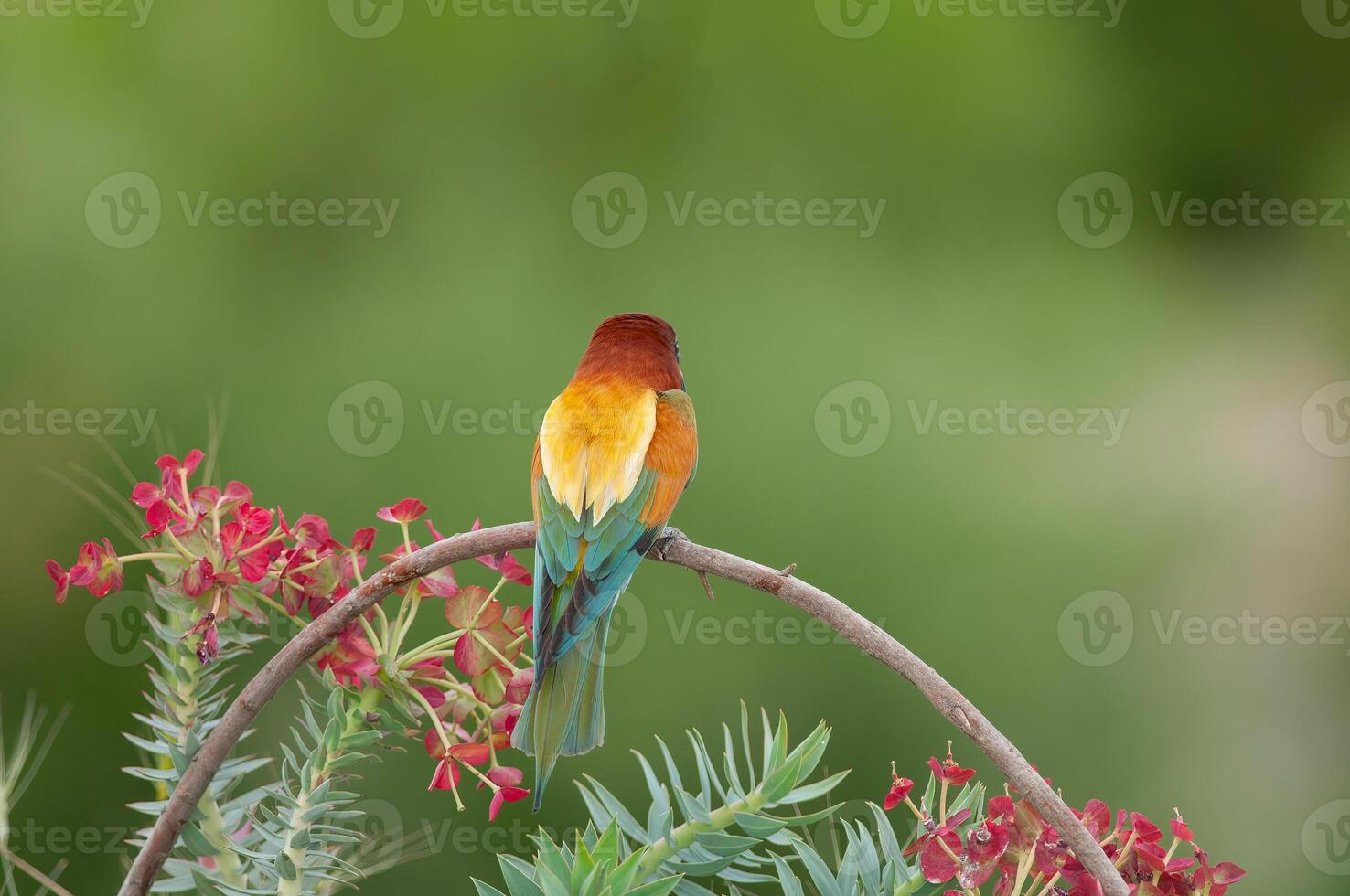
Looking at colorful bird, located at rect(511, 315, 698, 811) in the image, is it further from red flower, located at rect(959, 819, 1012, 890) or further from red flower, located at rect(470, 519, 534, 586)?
red flower, located at rect(959, 819, 1012, 890)

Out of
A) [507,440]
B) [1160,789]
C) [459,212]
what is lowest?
[1160,789]

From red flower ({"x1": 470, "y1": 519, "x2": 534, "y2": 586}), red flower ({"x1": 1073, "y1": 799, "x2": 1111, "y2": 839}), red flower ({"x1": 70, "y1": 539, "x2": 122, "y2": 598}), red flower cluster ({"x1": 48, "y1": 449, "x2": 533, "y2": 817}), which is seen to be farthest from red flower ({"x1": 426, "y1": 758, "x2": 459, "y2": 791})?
red flower ({"x1": 1073, "y1": 799, "x2": 1111, "y2": 839})

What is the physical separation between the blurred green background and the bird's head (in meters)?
0.60

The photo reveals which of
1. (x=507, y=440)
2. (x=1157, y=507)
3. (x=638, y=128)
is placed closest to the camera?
(x=507, y=440)

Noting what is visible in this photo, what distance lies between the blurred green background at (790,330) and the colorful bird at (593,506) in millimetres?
655

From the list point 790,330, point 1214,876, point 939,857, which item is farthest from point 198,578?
point 790,330

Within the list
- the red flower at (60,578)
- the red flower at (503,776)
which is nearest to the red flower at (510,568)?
the red flower at (503,776)

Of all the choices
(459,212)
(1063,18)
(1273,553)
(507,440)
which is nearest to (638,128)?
(459,212)

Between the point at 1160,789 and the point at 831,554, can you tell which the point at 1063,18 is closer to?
the point at 831,554

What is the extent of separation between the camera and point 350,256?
1.78 meters

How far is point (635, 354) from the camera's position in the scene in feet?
3.33

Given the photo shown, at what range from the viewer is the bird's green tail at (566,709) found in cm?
70

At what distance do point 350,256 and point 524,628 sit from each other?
46.6 inches

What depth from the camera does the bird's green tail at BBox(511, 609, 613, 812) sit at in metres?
0.70
